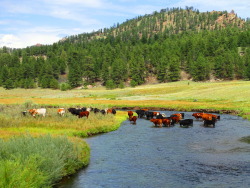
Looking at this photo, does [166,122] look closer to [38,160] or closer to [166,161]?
[166,161]

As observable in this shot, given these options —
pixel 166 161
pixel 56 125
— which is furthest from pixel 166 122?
pixel 166 161

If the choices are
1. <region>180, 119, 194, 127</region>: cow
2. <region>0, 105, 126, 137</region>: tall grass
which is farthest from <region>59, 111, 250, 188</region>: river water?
<region>180, 119, 194, 127</region>: cow

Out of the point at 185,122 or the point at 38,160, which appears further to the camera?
the point at 185,122

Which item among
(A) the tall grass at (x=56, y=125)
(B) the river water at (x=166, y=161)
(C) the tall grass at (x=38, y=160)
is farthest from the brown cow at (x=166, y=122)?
(C) the tall grass at (x=38, y=160)

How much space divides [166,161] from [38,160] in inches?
342

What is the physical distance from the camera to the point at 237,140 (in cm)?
2561

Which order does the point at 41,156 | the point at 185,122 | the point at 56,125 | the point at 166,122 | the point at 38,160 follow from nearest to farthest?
the point at 38,160 < the point at 41,156 < the point at 56,125 < the point at 185,122 < the point at 166,122

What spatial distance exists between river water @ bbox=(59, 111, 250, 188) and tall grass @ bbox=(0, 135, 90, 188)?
0.88m

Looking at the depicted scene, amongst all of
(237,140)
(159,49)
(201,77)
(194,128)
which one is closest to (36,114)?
(194,128)

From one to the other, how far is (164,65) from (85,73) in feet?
155

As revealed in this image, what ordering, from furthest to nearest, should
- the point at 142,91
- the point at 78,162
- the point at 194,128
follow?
the point at 142,91 → the point at 194,128 → the point at 78,162

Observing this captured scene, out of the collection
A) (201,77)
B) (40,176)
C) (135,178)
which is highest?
(201,77)

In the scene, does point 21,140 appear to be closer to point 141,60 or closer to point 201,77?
point 201,77

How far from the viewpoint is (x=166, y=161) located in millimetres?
18516
